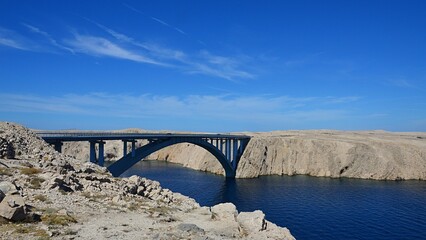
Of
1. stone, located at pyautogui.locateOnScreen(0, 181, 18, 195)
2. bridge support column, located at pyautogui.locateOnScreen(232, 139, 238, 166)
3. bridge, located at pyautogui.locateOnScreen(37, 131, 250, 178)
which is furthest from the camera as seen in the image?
bridge support column, located at pyautogui.locateOnScreen(232, 139, 238, 166)

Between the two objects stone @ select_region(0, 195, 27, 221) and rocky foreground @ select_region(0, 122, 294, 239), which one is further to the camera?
rocky foreground @ select_region(0, 122, 294, 239)

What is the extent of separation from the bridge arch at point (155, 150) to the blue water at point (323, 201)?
3990 millimetres

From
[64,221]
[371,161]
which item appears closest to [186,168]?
[371,161]

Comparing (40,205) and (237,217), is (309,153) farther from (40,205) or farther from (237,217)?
(40,205)

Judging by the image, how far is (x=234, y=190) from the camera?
244 ft

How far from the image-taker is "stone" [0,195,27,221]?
18797 millimetres

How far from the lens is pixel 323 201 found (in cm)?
6116

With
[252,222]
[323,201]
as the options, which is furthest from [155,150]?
[252,222]

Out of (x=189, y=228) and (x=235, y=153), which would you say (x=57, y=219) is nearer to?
(x=189, y=228)

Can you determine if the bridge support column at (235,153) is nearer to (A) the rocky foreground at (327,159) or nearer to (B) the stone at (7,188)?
(A) the rocky foreground at (327,159)

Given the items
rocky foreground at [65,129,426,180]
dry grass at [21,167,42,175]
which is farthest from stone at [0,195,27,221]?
rocky foreground at [65,129,426,180]

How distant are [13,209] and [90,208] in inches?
234

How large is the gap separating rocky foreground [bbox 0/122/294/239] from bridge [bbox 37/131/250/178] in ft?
34.9

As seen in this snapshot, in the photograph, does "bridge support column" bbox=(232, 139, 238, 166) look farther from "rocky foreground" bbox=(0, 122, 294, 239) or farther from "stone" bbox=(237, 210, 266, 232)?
"stone" bbox=(237, 210, 266, 232)
